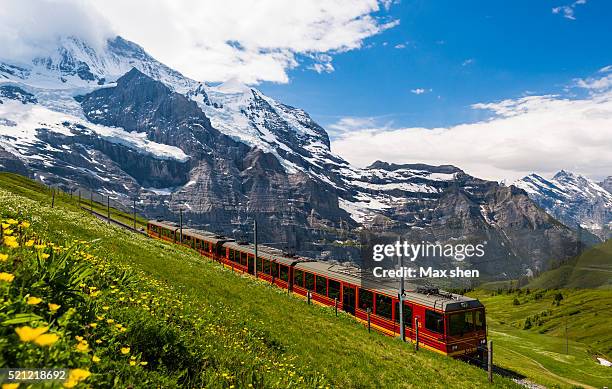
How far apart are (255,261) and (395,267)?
17499mm

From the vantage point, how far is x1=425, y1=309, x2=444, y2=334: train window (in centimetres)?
2130

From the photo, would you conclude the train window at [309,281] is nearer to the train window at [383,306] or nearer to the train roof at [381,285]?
the train roof at [381,285]

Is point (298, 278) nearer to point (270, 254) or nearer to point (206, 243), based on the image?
point (270, 254)

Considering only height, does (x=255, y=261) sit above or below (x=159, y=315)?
below

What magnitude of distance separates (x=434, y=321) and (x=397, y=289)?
3.02 m

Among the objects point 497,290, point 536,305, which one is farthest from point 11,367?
point 497,290

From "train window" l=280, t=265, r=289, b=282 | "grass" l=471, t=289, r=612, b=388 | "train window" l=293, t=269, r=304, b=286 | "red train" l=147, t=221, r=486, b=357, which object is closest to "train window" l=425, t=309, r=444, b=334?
"red train" l=147, t=221, r=486, b=357

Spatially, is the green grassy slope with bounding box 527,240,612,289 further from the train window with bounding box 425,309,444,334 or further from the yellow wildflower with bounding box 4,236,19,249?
the yellow wildflower with bounding box 4,236,19,249

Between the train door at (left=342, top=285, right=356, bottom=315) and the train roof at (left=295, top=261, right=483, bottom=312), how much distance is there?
1.63 feet

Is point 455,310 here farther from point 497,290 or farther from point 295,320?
point 497,290

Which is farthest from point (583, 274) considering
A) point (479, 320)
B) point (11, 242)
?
point (11, 242)

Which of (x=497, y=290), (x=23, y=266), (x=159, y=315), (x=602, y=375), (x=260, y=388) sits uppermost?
(x=23, y=266)

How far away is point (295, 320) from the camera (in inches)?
589

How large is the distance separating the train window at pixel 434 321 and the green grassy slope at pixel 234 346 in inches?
135
